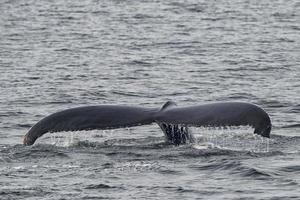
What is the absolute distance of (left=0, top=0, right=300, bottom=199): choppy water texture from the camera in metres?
13.1

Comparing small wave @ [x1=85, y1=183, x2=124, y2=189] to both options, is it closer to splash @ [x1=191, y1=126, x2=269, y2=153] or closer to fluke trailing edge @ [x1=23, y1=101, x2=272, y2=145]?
fluke trailing edge @ [x1=23, y1=101, x2=272, y2=145]

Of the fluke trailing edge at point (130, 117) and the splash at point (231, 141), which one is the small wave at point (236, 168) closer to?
the splash at point (231, 141)

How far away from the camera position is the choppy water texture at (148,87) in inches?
517

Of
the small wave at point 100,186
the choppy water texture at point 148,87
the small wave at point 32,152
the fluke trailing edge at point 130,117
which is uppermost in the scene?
the fluke trailing edge at point 130,117

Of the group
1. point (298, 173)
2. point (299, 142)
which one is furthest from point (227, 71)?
point (298, 173)

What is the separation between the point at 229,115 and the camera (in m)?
12.5

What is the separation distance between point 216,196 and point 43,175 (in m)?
2.15

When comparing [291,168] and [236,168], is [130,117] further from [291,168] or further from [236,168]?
[291,168]

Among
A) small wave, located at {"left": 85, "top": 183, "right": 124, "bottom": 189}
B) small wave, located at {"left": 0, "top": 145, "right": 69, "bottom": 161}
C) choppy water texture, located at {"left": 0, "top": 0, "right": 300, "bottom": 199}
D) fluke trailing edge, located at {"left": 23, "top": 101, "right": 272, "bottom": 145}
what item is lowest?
choppy water texture, located at {"left": 0, "top": 0, "right": 300, "bottom": 199}

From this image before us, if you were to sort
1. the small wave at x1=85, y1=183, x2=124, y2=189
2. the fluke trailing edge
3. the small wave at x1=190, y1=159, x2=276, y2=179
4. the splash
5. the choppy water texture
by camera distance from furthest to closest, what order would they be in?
the splash, the small wave at x1=190, y1=159, x2=276, y2=179, the choppy water texture, the small wave at x1=85, y1=183, x2=124, y2=189, the fluke trailing edge

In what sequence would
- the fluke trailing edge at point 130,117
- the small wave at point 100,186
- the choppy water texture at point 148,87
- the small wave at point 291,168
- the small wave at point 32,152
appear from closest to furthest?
the fluke trailing edge at point 130,117, the small wave at point 100,186, the choppy water texture at point 148,87, the small wave at point 291,168, the small wave at point 32,152

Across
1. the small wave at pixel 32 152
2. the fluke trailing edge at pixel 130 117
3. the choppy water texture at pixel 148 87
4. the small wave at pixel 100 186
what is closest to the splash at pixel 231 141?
the choppy water texture at pixel 148 87

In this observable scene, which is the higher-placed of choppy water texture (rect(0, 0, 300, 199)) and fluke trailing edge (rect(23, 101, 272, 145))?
fluke trailing edge (rect(23, 101, 272, 145))

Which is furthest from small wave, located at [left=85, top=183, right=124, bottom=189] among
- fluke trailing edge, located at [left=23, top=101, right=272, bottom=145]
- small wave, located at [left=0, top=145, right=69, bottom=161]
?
small wave, located at [left=0, top=145, right=69, bottom=161]
